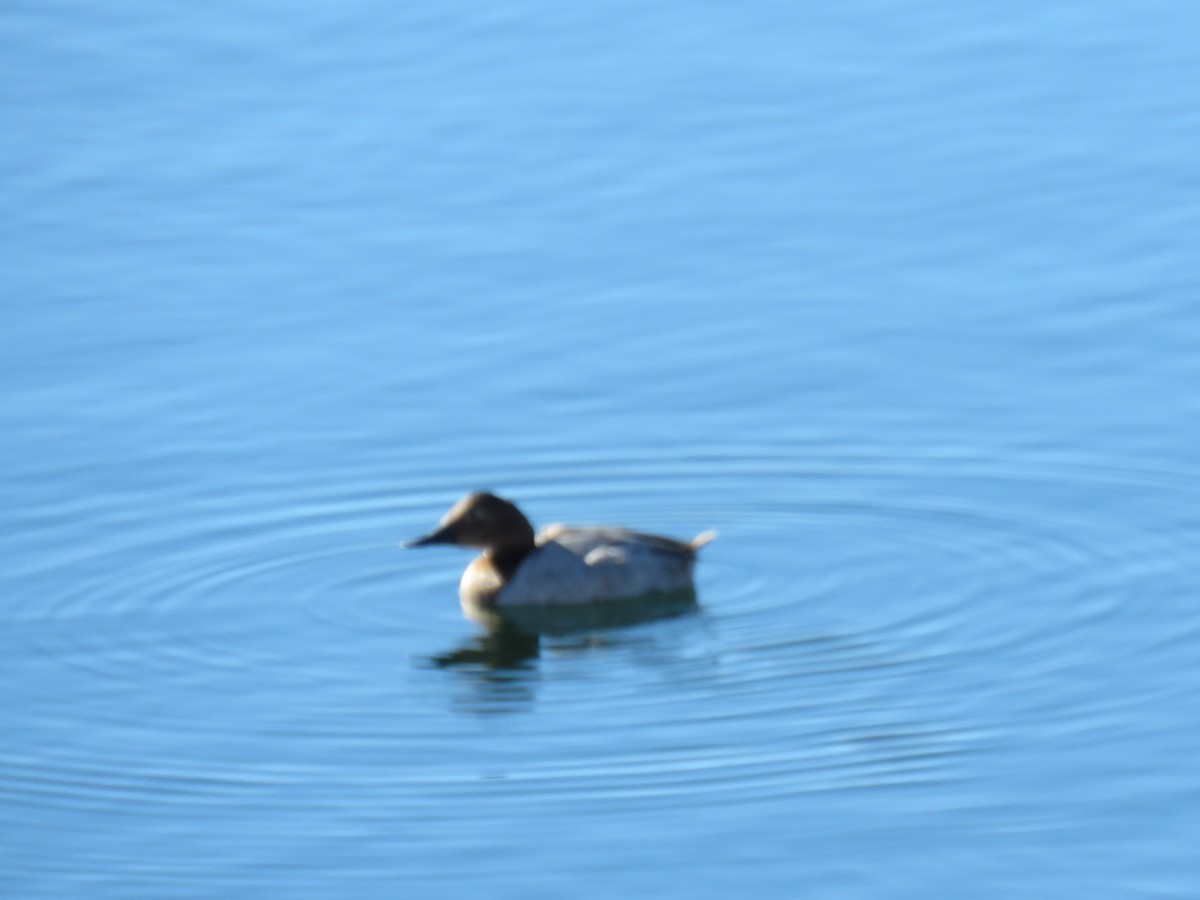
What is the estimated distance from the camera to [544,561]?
53.8ft

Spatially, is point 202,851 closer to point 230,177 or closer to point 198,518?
point 198,518

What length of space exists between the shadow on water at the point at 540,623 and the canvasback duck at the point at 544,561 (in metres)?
0.06

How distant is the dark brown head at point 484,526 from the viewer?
1642cm

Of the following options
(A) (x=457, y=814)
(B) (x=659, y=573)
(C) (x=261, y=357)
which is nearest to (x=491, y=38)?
A: (C) (x=261, y=357)


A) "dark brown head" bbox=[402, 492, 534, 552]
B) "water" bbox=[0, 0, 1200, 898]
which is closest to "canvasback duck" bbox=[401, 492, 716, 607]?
"dark brown head" bbox=[402, 492, 534, 552]

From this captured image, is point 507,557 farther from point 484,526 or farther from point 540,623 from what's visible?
point 540,623

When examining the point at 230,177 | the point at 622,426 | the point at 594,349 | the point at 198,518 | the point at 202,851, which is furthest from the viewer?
the point at 230,177

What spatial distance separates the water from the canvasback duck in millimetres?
280

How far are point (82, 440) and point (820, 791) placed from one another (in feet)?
24.2

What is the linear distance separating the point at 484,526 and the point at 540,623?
0.68 metres

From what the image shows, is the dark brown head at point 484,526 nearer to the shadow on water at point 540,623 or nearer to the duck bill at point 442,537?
the duck bill at point 442,537

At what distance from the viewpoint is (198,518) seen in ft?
56.2

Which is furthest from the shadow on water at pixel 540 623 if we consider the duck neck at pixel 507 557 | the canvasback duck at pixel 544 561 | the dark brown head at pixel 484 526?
the dark brown head at pixel 484 526

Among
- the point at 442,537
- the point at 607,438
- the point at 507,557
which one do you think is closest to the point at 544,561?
the point at 507,557
